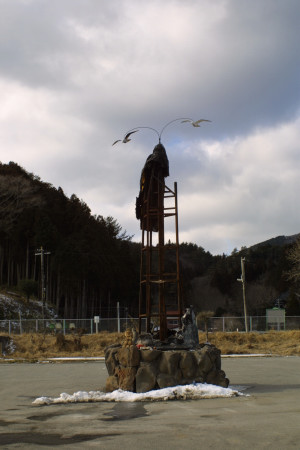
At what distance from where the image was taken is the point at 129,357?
11148 millimetres

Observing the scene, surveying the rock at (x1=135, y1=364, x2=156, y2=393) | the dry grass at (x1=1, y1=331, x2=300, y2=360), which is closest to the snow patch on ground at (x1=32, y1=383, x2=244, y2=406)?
the rock at (x1=135, y1=364, x2=156, y2=393)

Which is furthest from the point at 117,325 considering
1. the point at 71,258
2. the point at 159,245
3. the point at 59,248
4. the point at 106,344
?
the point at 159,245

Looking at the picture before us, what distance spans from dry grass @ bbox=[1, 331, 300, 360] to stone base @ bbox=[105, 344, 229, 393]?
15.7 m

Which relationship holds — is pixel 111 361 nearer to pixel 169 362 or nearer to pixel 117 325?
pixel 169 362

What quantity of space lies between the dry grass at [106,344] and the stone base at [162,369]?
15.7 metres

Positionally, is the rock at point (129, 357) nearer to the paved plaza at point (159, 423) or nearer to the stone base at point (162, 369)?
the stone base at point (162, 369)

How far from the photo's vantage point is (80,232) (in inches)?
2399

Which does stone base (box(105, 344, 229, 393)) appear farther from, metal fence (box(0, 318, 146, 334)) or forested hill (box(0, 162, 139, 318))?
forested hill (box(0, 162, 139, 318))

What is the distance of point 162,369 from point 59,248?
4603 centimetres

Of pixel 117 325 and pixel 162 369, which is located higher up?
pixel 117 325

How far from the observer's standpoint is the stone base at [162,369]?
1099 centimetres

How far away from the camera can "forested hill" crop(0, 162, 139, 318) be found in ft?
179

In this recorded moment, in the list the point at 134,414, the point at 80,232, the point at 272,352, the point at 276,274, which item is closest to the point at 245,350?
the point at 272,352

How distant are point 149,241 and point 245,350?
1747cm
